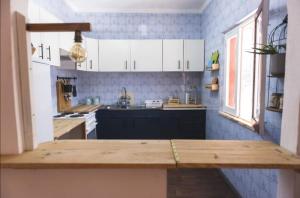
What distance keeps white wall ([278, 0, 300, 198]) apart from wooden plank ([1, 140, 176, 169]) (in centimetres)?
69

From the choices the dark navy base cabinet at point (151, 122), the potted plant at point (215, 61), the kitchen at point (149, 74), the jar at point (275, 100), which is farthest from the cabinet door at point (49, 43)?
the potted plant at point (215, 61)

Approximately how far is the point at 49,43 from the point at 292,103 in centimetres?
231

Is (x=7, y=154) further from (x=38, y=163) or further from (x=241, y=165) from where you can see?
(x=241, y=165)

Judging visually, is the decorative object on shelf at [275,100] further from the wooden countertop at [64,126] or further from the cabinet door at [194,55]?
the cabinet door at [194,55]

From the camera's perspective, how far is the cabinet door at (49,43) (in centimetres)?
229

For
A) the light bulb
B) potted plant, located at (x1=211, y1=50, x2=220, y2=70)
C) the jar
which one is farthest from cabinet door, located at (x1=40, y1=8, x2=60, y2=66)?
potted plant, located at (x1=211, y1=50, x2=220, y2=70)

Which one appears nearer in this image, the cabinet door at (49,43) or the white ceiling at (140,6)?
the cabinet door at (49,43)

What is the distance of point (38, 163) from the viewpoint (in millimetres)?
1138

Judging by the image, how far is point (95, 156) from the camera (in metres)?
1.22

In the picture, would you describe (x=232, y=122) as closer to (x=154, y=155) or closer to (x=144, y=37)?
(x=154, y=155)

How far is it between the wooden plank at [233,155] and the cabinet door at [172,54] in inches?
114

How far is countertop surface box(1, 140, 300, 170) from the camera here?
3.71 ft

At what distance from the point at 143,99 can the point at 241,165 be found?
354cm

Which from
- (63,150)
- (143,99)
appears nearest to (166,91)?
(143,99)
